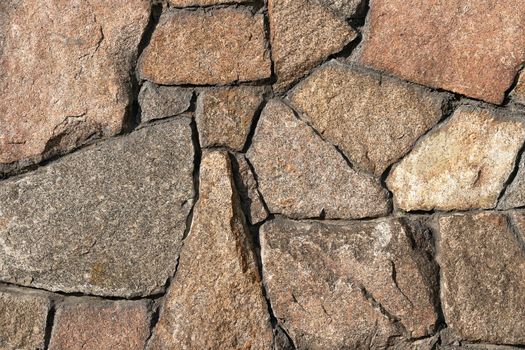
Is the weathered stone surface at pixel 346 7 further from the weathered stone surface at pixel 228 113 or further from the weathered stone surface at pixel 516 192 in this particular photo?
the weathered stone surface at pixel 516 192

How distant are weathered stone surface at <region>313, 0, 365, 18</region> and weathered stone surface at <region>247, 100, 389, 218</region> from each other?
25 cm

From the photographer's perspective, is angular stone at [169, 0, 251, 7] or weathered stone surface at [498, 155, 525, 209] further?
angular stone at [169, 0, 251, 7]

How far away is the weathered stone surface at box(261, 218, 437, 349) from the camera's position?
1.92m

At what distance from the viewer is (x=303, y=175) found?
1970 mm

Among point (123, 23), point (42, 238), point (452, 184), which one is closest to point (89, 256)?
point (42, 238)

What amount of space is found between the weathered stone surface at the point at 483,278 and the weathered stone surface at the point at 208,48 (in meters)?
0.59

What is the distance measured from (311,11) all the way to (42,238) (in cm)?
84

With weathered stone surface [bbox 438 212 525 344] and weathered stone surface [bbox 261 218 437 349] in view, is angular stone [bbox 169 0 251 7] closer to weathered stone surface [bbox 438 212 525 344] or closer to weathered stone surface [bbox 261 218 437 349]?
weathered stone surface [bbox 261 218 437 349]

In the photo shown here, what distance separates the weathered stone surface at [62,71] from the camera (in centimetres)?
202

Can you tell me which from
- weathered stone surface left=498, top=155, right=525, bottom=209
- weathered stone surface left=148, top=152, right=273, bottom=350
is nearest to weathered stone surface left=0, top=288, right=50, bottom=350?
weathered stone surface left=148, top=152, right=273, bottom=350

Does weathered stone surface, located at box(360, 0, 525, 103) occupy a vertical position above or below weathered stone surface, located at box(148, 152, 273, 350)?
above

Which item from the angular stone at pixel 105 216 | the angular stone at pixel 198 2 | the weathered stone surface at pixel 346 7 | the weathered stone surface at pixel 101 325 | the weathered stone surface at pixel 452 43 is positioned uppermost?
the angular stone at pixel 198 2

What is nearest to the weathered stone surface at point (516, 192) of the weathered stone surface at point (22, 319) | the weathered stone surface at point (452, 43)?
the weathered stone surface at point (452, 43)

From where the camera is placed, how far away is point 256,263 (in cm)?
198
